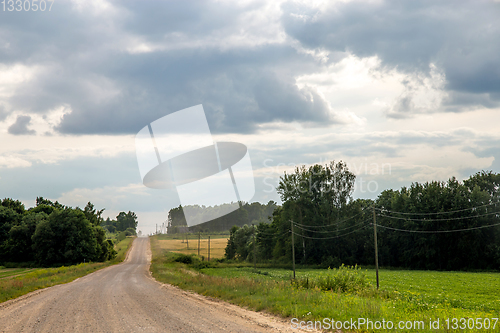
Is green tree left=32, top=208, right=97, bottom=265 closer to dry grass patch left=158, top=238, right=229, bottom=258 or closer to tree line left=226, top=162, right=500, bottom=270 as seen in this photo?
dry grass patch left=158, top=238, right=229, bottom=258

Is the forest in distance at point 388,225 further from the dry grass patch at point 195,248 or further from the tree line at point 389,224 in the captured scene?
the dry grass patch at point 195,248

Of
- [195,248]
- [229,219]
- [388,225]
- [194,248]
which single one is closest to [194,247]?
[195,248]

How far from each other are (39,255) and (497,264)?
259 ft

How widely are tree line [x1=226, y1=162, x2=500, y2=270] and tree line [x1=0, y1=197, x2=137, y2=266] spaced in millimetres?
32767

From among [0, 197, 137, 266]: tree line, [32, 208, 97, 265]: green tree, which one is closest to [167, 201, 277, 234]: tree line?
[0, 197, 137, 266]: tree line

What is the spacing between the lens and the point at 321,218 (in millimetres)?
67438

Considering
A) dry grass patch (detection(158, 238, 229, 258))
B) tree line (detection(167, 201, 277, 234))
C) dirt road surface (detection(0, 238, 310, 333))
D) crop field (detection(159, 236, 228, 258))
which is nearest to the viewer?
dirt road surface (detection(0, 238, 310, 333))

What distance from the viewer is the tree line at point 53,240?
6881cm

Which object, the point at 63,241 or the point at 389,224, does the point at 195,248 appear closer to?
the point at 63,241

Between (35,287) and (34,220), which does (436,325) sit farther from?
(34,220)

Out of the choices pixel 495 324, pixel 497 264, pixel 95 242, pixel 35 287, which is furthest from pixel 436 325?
pixel 95 242

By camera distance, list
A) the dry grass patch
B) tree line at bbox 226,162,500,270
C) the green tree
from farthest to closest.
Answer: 1. the dry grass patch
2. the green tree
3. tree line at bbox 226,162,500,270

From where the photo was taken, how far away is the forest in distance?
55.0 m

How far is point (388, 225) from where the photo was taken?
213 ft
